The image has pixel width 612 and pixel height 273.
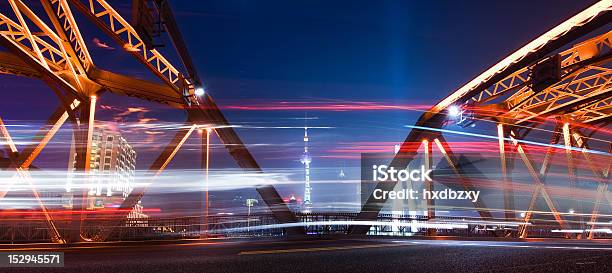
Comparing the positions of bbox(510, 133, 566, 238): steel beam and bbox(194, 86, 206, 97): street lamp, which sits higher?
bbox(194, 86, 206, 97): street lamp

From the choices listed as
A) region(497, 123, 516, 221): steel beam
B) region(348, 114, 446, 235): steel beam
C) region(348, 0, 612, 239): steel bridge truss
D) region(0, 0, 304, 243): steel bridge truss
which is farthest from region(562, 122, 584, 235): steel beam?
region(0, 0, 304, 243): steel bridge truss

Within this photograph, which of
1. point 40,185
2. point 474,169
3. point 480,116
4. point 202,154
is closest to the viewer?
point 40,185

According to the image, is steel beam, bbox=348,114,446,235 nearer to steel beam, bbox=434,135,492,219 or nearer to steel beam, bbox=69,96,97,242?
steel beam, bbox=434,135,492,219

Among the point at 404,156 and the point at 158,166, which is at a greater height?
the point at 404,156

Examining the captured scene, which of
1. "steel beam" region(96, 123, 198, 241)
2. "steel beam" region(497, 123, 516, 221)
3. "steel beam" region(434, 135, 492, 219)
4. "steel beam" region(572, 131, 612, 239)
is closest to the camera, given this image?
"steel beam" region(96, 123, 198, 241)

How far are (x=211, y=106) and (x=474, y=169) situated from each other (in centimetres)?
1537

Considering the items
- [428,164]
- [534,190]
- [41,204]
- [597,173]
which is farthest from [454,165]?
[41,204]

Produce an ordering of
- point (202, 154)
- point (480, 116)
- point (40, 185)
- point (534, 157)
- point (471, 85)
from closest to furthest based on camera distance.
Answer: point (40, 185) < point (471, 85) < point (202, 154) < point (480, 116) < point (534, 157)

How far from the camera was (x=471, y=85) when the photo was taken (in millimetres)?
20484

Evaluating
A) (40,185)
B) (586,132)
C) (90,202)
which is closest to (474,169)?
(586,132)

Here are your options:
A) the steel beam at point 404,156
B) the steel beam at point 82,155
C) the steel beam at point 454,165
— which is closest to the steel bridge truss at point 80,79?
the steel beam at point 82,155

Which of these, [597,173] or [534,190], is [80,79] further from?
[597,173]

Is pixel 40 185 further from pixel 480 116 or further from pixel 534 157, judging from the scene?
pixel 534 157

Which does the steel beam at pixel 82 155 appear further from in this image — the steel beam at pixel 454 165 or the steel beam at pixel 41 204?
the steel beam at pixel 454 165
